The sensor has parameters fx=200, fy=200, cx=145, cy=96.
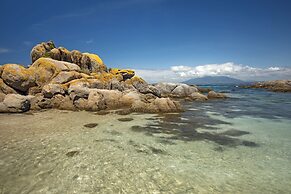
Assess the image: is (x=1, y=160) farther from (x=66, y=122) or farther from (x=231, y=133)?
Result: (x=231, y=133)

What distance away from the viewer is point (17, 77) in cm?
2612

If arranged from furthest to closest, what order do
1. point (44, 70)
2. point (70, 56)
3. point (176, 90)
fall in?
1. point (176, 90)
2. point (70, 56)
3. point (44, 70)

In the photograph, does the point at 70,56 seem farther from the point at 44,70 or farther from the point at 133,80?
the point at 133,80

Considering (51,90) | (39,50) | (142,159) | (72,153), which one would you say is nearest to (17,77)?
(51,90)

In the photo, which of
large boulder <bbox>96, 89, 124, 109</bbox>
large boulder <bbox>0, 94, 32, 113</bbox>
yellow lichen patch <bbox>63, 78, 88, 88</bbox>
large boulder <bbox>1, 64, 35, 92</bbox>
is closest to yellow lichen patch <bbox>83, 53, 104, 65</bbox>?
yellow lichen patch <bbox>63, 78, 88, 88</bbox>

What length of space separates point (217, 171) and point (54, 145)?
856cm

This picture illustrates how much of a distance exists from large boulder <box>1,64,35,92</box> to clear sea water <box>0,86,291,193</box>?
12.6 metres

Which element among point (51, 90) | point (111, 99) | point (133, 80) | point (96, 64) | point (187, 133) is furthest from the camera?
point (96, 64)

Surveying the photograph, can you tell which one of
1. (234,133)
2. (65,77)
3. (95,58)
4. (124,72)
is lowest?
(234,133)

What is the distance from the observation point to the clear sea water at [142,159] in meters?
7.29

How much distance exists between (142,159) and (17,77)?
24032mm

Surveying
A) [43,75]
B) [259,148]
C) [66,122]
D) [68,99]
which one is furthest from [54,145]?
[43,75]

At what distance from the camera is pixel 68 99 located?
966 inches

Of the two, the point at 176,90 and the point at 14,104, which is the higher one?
the point at 14,104
